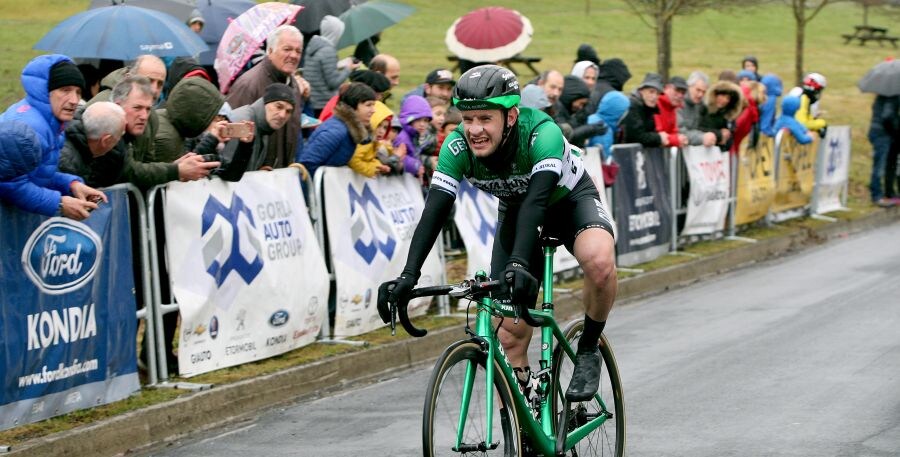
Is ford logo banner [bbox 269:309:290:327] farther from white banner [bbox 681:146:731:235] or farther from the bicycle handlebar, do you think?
white banner [bbox 681:146:731:235]

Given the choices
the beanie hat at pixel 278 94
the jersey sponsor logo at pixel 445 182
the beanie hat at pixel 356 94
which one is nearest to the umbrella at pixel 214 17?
the beanie hat at pixel 356 94

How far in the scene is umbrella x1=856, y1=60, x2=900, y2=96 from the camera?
22.0m

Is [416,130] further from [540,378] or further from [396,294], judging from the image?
[396,294]

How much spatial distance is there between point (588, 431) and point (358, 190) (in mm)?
4972

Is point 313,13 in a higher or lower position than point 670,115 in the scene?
higher

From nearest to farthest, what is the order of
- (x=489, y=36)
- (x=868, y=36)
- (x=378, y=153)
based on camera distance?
1. (x=378, y=153)
2. (x=489, y=36)
3. (x=868, y=36)

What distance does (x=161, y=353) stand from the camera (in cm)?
920

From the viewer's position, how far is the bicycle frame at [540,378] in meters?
5.83

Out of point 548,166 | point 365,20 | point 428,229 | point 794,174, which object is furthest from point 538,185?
point 794,174

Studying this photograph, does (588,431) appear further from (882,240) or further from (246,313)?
(882,240)

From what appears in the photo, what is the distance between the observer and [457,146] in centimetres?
630

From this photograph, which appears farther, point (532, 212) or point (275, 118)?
point (275, 118)

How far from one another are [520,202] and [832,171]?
16788 millimetres

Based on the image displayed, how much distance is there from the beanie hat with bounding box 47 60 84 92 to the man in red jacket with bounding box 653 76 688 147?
952 centimetres
